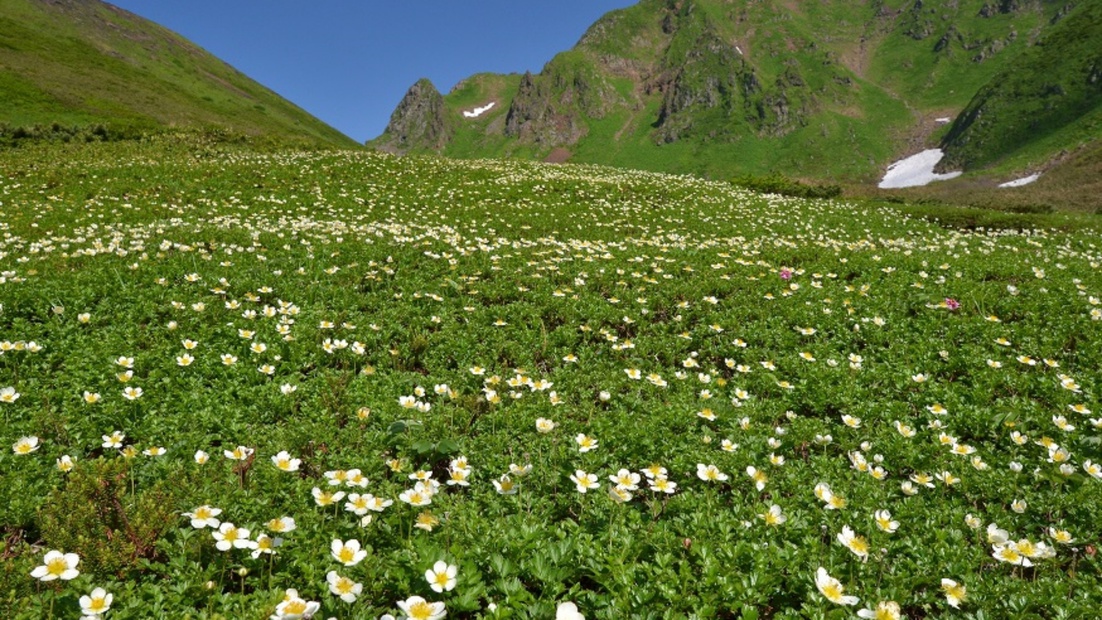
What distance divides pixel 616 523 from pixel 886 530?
1772 millimetres

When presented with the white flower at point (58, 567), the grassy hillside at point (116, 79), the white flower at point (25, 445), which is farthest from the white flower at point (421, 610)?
the grassy hillside at point (116, 79)

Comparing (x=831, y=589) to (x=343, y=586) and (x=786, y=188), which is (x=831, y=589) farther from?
(x=786, y=188)

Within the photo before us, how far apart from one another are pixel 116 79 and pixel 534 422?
10190 centimetres

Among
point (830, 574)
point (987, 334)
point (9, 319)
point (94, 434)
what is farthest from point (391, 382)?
point (987, 334)

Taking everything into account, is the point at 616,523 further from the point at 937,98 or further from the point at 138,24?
the point at 937,98

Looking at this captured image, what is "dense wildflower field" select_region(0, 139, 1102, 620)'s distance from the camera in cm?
284

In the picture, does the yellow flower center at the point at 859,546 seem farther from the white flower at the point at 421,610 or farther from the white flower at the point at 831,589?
the white flower at the point at 421,610

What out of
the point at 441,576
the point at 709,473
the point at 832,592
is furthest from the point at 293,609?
the point at 709,473

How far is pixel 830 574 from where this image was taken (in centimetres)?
302

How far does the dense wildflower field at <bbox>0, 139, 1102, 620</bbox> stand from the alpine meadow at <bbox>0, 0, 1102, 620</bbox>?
29mm

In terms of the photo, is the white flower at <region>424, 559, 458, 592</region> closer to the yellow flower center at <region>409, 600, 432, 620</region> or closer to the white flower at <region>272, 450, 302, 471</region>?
the yellow flower center at <region>409, 600, 432, 620</region>

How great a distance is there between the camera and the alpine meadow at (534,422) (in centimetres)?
284

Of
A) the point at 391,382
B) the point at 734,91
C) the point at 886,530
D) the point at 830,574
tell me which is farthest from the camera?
the point at 734,91

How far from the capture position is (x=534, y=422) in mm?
4688
